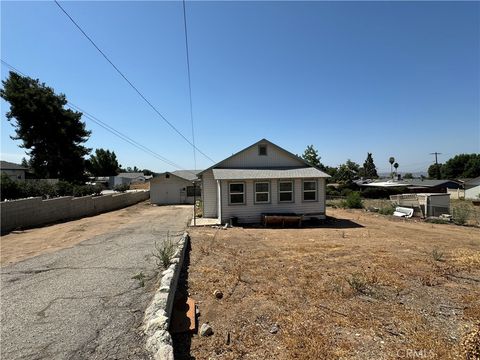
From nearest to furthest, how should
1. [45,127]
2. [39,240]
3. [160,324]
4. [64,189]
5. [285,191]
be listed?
[160,324]
[39,240]
[285,191]
[64,189]
[45,127]

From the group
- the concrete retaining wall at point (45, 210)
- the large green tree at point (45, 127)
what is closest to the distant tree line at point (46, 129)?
the large green tree at point (45, 127)

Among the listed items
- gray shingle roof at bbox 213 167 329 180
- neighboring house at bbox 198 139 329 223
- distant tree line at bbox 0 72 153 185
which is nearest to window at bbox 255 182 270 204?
neighboring house at bbox 198 139 329 223

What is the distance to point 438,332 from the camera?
4141 millimetres

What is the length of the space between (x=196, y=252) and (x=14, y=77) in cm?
4443

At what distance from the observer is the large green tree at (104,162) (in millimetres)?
76812

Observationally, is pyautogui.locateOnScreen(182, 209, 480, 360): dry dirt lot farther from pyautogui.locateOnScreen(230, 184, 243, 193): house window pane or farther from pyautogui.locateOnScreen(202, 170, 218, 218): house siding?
pyautogui.locateOnScreen(202, 170, 218, 218): house siding

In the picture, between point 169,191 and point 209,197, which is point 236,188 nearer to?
point 209,197

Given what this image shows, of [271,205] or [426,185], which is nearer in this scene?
[271,205]

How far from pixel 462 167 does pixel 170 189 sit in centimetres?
9310

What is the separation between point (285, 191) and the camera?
17.1 m

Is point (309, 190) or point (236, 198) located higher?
point (309, 190)

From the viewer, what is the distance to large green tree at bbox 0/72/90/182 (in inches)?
1505

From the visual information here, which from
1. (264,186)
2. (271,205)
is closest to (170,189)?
(264,186)

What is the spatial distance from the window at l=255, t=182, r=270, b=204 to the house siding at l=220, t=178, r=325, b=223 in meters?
0.19
